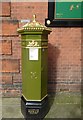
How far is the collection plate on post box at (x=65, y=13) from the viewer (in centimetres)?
507

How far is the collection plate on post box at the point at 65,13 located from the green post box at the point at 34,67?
113cm

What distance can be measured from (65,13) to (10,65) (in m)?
1.81

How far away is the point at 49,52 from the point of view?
5301mm

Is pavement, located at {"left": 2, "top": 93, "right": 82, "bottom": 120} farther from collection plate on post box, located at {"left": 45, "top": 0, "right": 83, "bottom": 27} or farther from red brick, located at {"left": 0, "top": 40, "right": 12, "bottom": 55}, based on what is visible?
collection plate on post box, located at {"left": 45, "top": 0, "right": 83, "bottom": 27}

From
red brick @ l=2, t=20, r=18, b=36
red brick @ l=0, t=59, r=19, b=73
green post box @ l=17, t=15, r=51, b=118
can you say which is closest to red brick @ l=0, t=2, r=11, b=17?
red brick @ l=2, t=20, r=18, b=36

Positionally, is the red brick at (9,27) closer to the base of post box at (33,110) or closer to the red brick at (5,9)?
the red brick at (5,9)

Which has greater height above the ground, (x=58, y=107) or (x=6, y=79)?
(x=6, y=79)

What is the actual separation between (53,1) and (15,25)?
3.46 feet

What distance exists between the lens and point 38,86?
4055 millimetres

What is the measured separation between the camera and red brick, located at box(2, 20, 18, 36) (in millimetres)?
5102

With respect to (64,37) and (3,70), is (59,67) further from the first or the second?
(3,70)

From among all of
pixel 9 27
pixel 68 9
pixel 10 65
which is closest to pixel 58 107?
pixel 10 65

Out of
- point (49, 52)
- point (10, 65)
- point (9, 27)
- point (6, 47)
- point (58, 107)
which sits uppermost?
point (9, 27)

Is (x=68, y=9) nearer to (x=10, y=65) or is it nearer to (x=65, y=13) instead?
(x=65, y=13)
